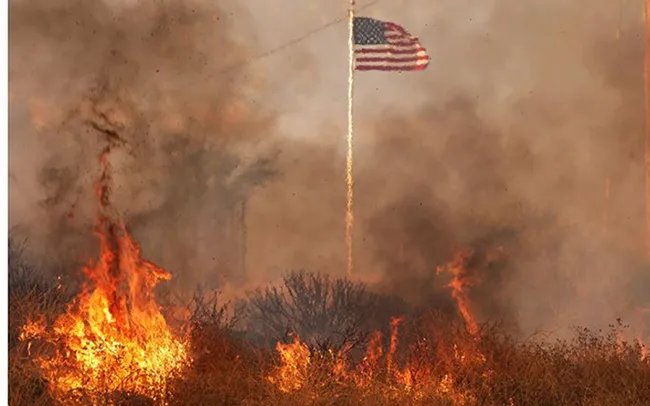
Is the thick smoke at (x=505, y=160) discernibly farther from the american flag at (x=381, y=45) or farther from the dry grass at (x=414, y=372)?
the dry grass at (x=414, y=372)

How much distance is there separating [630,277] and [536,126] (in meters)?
2.79

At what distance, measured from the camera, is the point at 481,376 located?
1186 cm

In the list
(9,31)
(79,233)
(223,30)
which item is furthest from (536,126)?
(9,31)

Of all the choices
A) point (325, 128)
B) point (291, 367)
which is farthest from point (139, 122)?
point (291, 367)

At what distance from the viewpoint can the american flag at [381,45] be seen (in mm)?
12789

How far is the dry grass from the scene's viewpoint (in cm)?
1109

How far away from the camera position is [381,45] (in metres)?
12.9

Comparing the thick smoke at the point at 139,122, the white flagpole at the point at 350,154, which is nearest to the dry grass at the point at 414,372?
the thick smoke at the point at 139,122

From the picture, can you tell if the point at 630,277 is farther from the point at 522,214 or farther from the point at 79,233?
the point at 79,233

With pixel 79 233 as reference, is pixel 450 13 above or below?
above

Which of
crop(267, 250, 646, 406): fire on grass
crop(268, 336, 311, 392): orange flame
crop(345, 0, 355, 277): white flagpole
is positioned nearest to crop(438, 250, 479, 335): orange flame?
crop(267, 250, 646, 406): fire on grass

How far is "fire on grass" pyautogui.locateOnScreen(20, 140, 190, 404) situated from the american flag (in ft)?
14.2

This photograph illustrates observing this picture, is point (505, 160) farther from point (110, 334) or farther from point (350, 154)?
point (110, 334)

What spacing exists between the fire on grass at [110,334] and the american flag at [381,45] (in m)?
4.31
